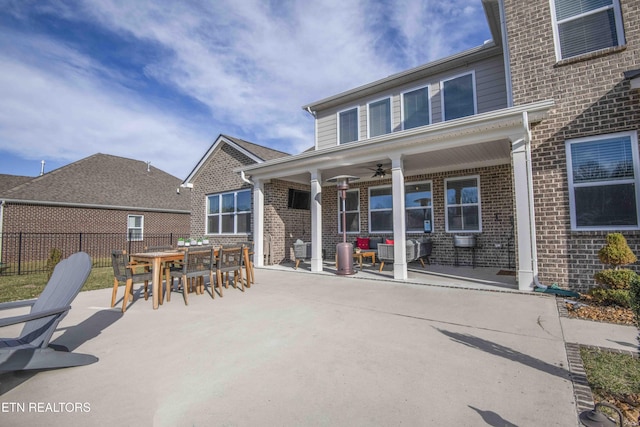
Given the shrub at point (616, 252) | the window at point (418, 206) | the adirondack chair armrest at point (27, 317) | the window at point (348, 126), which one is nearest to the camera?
the adirondack chair armrest at point (27, 317)

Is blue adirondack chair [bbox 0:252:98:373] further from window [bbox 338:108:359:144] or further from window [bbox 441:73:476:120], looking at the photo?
window [bbox 441:73:476:120]

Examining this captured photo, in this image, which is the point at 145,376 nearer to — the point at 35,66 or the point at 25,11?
the point at 25,11

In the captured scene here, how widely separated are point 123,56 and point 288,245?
27.5 feet

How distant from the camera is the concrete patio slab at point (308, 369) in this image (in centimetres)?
208

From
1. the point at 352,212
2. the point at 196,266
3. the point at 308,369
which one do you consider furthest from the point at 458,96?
the point at 308,369

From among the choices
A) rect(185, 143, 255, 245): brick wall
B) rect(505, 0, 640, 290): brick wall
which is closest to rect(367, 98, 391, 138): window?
rect(505, 0, 640, 290): brick wall

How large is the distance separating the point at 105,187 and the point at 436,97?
17301 millimetres

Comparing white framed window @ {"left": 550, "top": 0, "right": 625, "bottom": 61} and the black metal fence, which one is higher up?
white framed window @ {"left": 550, "top": 0, "right": 625, "bottom": 61}

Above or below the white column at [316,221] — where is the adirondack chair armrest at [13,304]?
below

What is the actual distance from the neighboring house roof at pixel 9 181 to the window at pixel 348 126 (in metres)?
16.0

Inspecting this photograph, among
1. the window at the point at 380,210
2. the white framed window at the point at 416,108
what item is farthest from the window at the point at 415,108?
the window at the point at 380,210

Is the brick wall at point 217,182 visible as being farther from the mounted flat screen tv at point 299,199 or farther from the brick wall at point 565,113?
the brick wall at point 565,113

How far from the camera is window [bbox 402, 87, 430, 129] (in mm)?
9305

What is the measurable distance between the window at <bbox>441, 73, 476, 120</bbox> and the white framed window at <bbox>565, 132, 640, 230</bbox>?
344 cm
